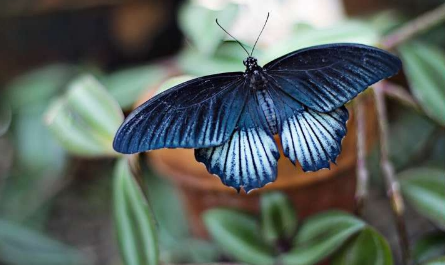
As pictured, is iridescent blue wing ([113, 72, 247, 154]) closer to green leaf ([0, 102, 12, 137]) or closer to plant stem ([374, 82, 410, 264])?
plant stem ([374, 82, 410, 264])

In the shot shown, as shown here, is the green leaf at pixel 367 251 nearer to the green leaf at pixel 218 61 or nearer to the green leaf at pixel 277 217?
the green leaf at pixel 277 217

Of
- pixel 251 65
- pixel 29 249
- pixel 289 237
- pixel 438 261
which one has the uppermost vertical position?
pixel 29 249

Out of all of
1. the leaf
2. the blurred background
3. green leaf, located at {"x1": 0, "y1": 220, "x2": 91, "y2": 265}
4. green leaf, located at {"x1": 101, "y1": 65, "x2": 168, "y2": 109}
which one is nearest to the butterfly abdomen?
the blurred background

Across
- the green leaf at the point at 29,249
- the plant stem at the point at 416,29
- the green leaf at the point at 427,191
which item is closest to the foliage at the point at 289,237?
the green leaf at the point at 427,191

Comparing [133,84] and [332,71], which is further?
[133,84]

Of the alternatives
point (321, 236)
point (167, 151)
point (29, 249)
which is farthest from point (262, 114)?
point (29, 249)

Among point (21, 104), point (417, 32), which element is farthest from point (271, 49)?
point (21, 104)

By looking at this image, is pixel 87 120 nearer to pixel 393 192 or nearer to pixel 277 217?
pixel 277 217
